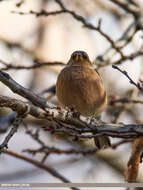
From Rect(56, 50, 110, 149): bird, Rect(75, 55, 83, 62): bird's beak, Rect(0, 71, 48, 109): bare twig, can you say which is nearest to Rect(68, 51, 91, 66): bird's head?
Rect(75, 55, 83, 62): bird's beak

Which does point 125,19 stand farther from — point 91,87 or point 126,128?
point 126,128

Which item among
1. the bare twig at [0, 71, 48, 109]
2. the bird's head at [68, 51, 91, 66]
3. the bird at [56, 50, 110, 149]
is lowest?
the bare twig at [0, 71, 48, 109]

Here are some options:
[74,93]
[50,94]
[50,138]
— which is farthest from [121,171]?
[74,93]

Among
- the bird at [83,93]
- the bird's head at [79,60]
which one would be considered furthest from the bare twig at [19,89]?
the bird's head at [79,60]

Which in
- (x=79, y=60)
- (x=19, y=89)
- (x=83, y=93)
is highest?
(x=79, y=60)

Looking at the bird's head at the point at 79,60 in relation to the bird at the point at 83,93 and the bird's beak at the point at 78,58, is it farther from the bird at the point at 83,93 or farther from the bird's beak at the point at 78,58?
the bird at the point at 83,93

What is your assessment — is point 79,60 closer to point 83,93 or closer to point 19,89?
point 83,93

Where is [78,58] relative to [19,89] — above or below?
above

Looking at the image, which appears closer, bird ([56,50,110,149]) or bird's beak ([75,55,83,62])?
bird ([56,50,110,149])

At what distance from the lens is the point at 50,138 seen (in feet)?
31.1

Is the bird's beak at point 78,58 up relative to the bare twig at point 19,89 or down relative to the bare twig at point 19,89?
up

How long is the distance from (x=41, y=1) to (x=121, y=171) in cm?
607

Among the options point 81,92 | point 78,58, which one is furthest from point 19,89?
point 78,58

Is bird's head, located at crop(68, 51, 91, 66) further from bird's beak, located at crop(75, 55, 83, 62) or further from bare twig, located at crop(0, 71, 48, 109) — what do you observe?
bare twig, located at crop(0, 71, 48, 109)
